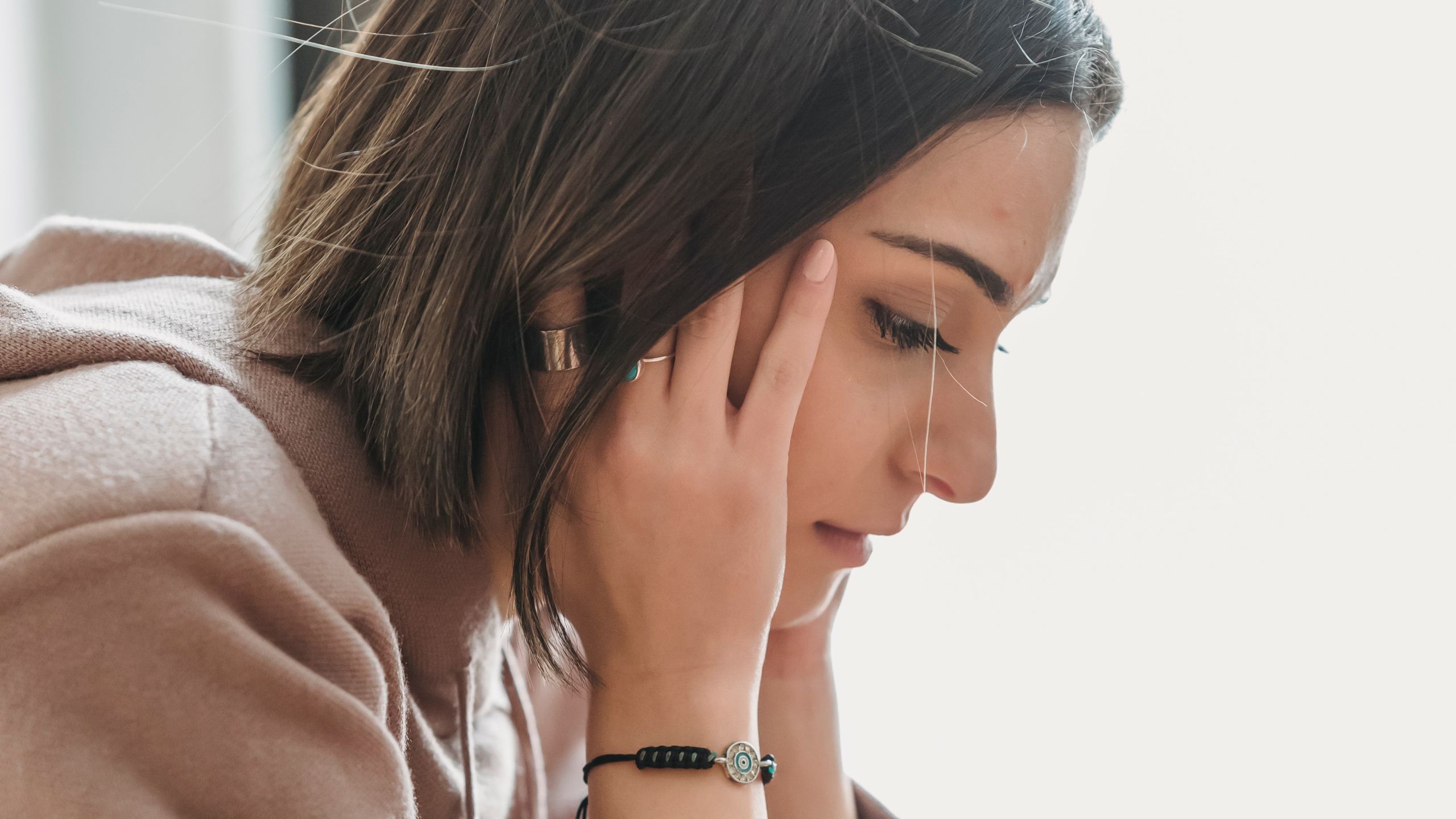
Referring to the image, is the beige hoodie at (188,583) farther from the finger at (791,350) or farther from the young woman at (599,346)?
the finger at (791,350)

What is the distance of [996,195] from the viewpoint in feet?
2.34

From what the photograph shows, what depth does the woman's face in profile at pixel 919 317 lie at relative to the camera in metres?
0.70

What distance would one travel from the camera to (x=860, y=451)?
2.53ft

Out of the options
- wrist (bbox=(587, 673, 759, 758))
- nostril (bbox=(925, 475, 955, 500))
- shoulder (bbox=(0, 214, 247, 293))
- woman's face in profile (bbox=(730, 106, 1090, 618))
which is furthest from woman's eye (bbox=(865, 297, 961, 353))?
shoulder (bbox=(0, 214, 247, 293))

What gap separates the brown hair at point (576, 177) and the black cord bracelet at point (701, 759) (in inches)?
3.4

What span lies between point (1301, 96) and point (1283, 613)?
455 millimetres

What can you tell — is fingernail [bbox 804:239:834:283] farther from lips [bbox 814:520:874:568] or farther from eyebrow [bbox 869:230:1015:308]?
lips [bbox 814:520:874:568]

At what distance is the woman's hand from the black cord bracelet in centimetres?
5

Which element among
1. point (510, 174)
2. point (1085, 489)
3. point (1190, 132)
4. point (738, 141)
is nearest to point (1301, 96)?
point (1190, 132)

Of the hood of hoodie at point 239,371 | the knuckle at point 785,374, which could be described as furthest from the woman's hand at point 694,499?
the hood of hoodie at point 239,371

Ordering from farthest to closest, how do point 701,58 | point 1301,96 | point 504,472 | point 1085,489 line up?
point 1085,489, point 1301,96, point 504,472, point 701,58

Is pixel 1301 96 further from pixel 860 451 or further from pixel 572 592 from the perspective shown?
pixel 572 592

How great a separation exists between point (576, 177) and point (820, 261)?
170mm

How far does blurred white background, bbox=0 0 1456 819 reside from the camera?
34.4 inches
